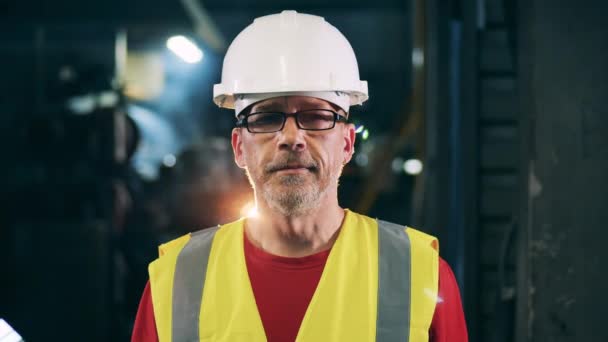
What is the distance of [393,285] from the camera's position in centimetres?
205

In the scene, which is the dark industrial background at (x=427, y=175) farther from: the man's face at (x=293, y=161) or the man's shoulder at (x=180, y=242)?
the man's shoulder at (x=180, y=242)

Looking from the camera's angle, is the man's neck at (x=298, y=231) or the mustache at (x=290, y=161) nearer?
the mustache at (x=290, y=161)

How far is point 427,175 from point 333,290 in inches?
138

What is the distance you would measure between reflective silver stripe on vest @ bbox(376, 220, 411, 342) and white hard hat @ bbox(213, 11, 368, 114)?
1.69 ft

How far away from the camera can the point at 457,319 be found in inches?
79.7

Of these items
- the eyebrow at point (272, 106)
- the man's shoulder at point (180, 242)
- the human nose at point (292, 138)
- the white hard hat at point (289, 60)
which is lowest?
the man's shoulder at point (180, 242)

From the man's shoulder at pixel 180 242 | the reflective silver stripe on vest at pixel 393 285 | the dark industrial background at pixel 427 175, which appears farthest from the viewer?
the dark industrial background at pixel 427 175

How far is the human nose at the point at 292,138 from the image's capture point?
2025 mm

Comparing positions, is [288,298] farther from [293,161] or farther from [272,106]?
[272,106]

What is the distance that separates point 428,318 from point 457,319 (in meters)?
0.10

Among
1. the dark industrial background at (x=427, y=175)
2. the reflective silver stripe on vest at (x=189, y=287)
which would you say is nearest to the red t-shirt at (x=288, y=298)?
the reflective silver stripe on vest at (x=189, y=287)

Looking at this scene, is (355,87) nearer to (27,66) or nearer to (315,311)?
(315,311)

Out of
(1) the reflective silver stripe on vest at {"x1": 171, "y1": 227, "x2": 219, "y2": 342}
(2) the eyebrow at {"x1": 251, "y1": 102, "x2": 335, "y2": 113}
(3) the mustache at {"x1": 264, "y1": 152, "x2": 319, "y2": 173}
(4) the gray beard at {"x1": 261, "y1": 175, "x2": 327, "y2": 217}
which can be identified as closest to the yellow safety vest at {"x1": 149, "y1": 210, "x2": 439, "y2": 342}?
(1) the reflective silver stripe on vest at {"x1": 171, "y1": 227, "x2": 219, "y2": 342}

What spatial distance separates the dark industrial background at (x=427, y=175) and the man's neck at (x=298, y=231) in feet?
2.07
